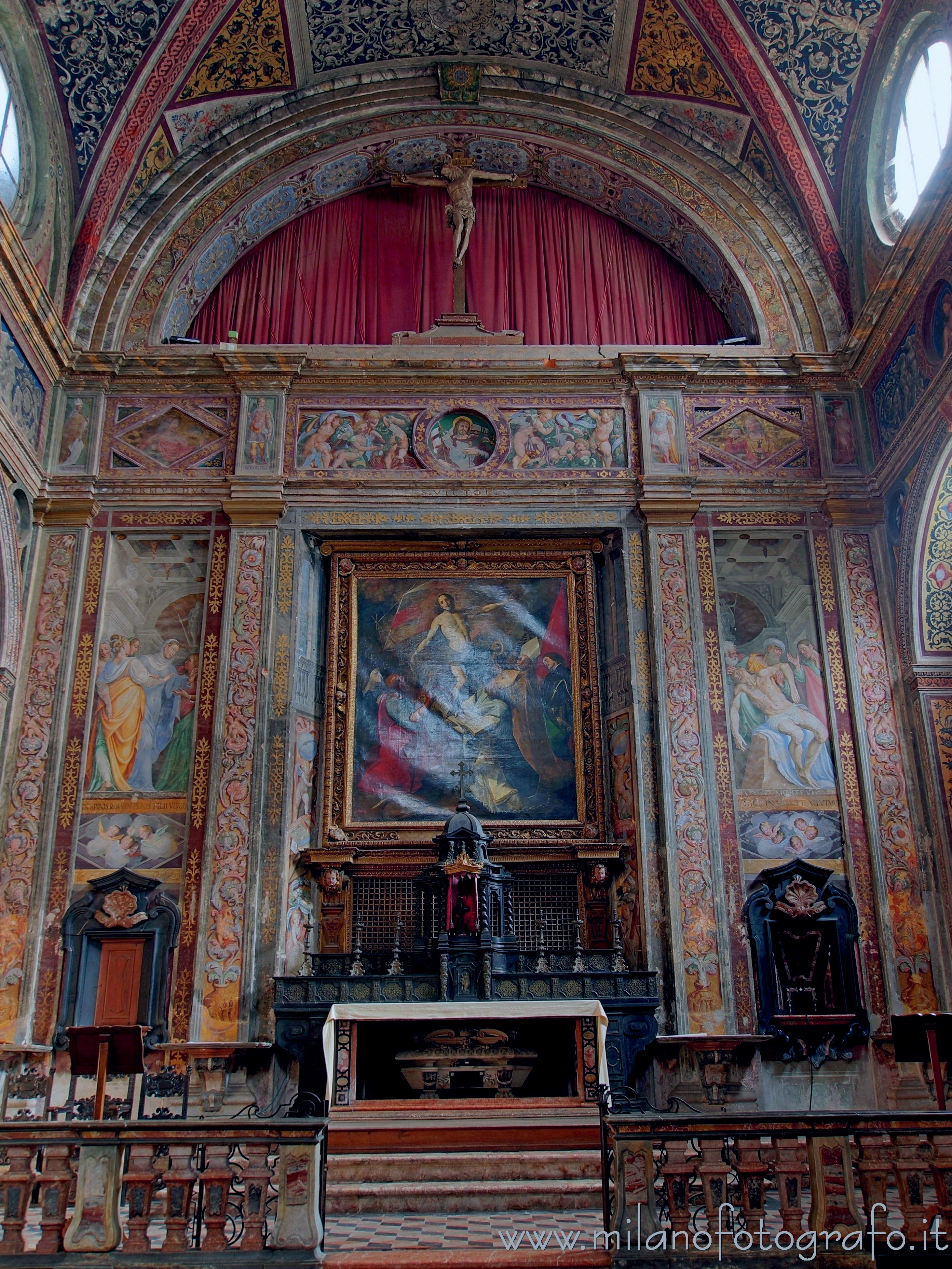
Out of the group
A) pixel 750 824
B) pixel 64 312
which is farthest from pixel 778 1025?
pixel 64 312

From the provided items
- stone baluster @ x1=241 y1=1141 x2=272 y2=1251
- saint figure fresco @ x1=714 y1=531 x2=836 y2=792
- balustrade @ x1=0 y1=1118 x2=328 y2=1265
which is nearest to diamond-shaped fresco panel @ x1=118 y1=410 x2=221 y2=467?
saint figure fresco @ x1=714 y1=531 x2=836 y2=792

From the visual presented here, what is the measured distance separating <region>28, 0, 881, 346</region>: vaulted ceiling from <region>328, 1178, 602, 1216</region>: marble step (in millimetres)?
11243

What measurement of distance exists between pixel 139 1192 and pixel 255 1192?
65cm

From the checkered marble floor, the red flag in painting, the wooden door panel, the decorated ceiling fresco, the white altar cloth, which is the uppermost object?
the decorated ceiling fresco

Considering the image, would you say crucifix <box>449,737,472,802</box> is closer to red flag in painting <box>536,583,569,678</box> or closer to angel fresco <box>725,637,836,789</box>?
red flag in painting <box>536,583,569,678</box>

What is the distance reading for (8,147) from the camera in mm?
13664

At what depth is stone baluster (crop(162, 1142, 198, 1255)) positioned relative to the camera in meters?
6.49

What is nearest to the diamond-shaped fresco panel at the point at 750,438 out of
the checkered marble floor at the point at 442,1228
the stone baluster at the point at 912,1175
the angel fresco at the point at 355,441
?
the angel fresco at the point at 355,441

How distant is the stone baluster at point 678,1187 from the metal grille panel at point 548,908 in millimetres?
6701

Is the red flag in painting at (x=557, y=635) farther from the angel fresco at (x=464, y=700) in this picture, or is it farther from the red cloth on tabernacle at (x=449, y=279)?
the red cloth on tabernacle at (x=449, y=279)

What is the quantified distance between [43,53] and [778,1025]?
561 inches

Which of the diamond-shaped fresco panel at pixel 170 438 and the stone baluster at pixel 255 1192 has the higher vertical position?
the diamond-shaped fresco panel at pixel 170 438

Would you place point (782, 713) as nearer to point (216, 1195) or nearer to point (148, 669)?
point (148, 669)

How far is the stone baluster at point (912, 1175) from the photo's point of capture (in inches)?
254
